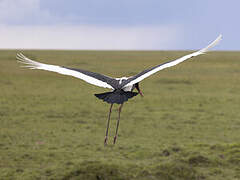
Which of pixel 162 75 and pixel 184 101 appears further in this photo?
pixel 162 75

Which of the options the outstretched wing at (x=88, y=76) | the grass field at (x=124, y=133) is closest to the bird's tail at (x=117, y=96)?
the outstretched wing at (x=88, y=76)

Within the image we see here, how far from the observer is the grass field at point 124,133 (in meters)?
13.4

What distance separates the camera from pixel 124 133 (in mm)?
19172

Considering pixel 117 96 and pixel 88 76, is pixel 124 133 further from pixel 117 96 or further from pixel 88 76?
pixel 117 96

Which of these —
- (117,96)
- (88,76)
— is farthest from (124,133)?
(117,96)

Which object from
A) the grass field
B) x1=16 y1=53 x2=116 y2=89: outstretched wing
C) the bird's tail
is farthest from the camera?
the grass field

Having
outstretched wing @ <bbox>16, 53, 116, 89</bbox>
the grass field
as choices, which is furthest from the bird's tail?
the grass field

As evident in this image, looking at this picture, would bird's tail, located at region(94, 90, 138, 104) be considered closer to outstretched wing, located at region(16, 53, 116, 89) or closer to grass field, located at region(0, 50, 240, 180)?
outstretched wing, located at region(16, 53, 116, 89)

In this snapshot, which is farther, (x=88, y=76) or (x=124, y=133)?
(x=124, y=133)

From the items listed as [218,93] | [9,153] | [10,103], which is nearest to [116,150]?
[9,153]

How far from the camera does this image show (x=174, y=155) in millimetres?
15039

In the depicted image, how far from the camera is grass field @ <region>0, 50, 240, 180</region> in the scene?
13.4 meters

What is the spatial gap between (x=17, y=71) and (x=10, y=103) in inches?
591

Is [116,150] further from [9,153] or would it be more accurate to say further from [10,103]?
[10,103]
